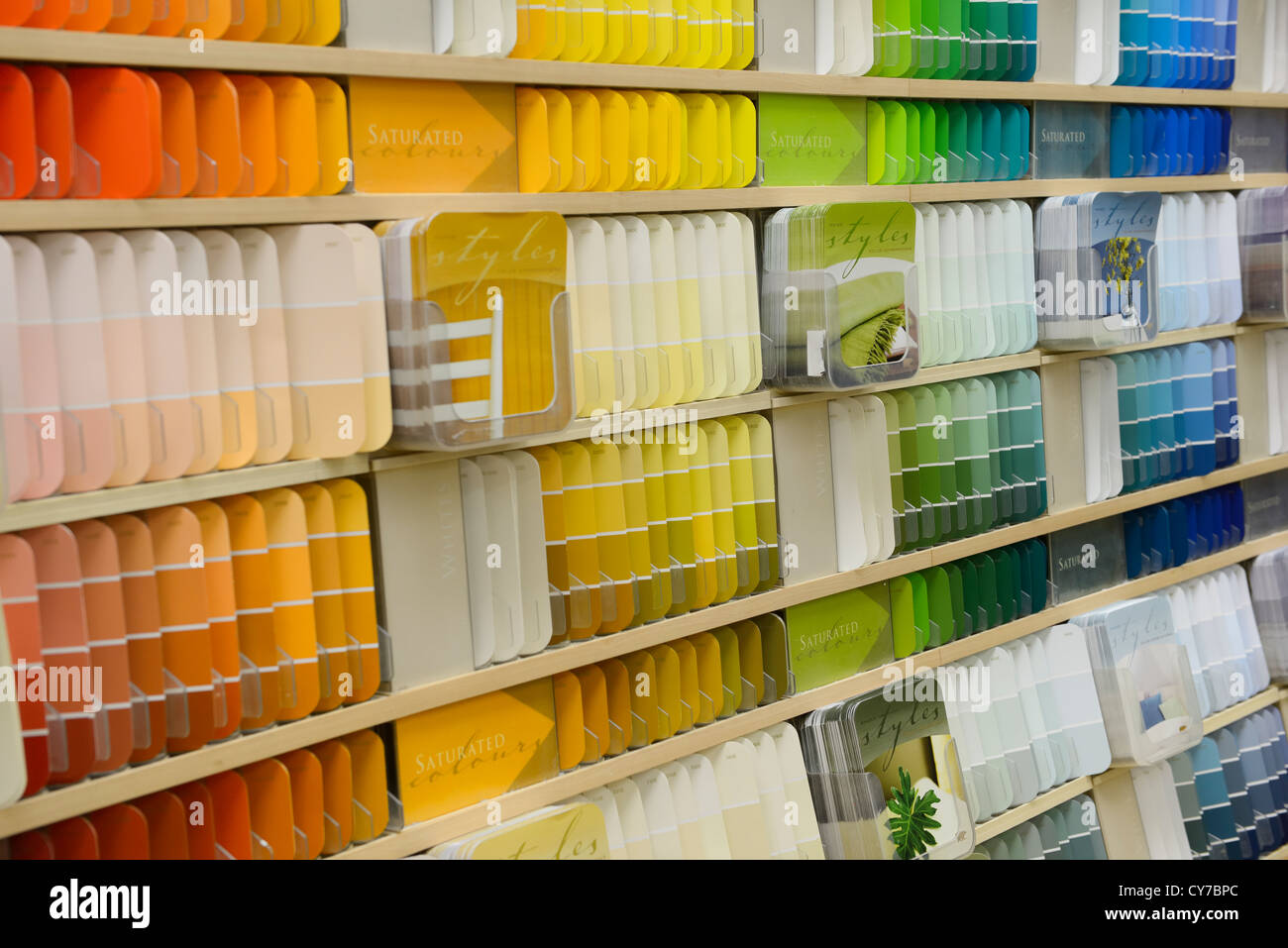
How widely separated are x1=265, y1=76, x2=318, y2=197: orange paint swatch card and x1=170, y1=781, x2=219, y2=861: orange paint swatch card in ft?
3.29

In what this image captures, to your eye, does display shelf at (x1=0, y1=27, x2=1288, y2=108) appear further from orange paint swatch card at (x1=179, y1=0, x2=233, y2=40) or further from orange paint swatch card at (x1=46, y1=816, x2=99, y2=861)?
orange paint swatch card at (x1=46, y1=816, x2=99, y2=861)

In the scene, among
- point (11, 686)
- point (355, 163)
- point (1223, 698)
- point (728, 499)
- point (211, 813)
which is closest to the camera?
point (11, 686)

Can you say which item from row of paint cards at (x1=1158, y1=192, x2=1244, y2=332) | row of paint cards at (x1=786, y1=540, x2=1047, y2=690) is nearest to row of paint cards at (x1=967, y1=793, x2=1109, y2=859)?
row of paint cards at (x1=786, y1=540, x2=1047, y2=690)

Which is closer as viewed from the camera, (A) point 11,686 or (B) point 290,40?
(A) point 11,686

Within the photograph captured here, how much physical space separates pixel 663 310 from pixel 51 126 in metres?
1.30

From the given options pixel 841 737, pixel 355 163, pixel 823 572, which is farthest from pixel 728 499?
pixel 355 163

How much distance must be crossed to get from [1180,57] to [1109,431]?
1239 millimetres

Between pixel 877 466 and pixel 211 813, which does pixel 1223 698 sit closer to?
pixel 877 466

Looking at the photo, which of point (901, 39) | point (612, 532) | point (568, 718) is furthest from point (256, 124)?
point (901, 39)

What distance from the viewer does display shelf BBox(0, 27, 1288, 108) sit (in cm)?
196

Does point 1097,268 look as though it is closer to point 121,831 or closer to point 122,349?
point 122,349

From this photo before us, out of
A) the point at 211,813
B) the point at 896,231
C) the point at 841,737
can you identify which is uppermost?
the point at 896,231

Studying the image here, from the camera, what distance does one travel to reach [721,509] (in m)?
3.05
